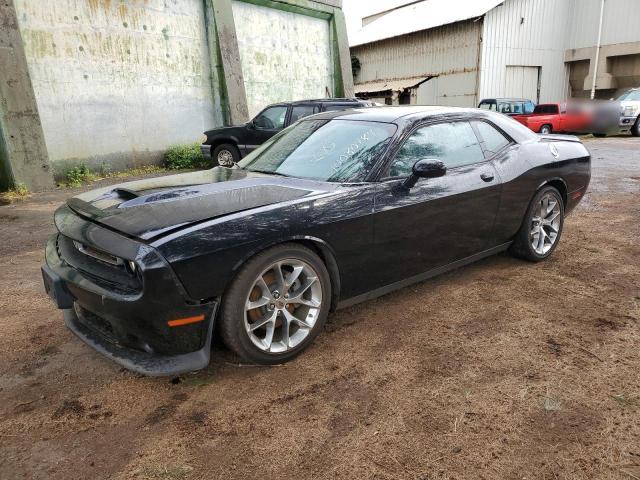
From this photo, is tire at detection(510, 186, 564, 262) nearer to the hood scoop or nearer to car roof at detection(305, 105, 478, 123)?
car roof at detection(305, 105, 478, 123)

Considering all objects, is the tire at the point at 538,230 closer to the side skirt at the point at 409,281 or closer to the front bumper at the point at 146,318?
the side skirt at the point at 409,281

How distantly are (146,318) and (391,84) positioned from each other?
27.7 m

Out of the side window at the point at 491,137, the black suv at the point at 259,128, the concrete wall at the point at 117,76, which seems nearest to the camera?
the side window at the point at 491,137

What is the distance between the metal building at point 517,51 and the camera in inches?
906

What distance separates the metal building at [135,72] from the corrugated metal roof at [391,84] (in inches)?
499

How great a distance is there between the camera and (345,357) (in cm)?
296

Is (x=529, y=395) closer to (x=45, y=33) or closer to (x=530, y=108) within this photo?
(x=45, y=33)

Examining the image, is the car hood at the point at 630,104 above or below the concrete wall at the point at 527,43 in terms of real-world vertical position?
below

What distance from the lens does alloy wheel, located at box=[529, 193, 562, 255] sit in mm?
4477

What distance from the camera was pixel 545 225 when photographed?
459cm

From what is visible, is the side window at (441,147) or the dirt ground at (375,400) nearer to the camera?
the dirt ground at (375,400)

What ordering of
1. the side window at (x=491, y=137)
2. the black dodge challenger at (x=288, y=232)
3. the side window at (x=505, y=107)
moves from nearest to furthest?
1. the black dodge challenger at (x=288, y=232)
2. the side window at (x=491, y=137)
3. the side window at (x=505, y=107)

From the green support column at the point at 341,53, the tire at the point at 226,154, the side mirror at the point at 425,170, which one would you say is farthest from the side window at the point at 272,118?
the side mirror at the point at 425,170

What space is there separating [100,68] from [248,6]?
4.43 meters
